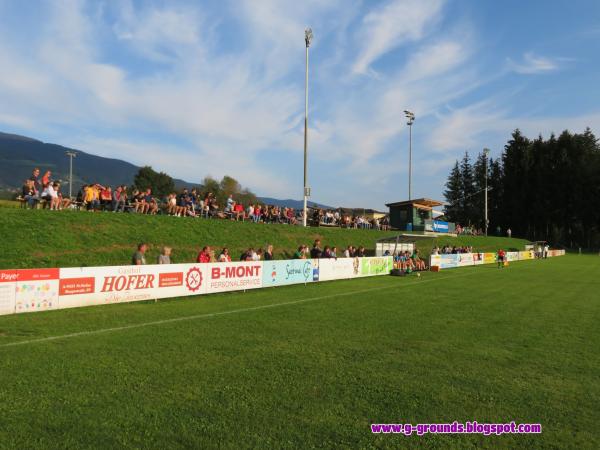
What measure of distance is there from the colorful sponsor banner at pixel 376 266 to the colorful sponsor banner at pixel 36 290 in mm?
15604

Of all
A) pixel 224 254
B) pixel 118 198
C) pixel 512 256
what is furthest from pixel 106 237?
pixel 512 256

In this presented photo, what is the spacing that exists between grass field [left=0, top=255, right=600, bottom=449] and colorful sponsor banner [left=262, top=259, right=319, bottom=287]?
6.06m

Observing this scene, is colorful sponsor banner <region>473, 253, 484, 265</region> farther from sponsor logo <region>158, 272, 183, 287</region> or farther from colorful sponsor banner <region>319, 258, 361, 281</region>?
sponsor logo <region>158, 272, 183, 287</region>

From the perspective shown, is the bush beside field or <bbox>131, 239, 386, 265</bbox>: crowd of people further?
the bush beside field

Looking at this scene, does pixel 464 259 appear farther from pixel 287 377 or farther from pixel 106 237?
pixel 287 377

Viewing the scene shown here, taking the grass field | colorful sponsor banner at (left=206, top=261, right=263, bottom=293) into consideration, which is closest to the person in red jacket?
colorful sponsor banner at (left=206, top=261, right=263, bottom=293)

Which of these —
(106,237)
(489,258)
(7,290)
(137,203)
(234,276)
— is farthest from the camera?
(489,258)

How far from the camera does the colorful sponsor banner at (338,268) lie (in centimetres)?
2053

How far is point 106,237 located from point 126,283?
27.9 ft

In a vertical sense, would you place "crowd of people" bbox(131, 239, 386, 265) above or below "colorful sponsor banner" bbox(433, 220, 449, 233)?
below

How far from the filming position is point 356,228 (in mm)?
42094

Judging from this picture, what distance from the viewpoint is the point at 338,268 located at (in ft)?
70.7

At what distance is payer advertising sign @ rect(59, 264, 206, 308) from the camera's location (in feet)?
37.9

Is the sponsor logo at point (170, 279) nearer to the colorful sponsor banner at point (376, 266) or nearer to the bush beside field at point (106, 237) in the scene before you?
the bush beside field at point (106, 237)
